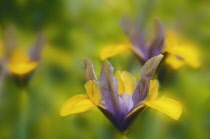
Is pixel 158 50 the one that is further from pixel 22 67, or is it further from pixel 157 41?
pixel 22 67

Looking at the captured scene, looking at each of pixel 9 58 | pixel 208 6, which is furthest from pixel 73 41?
pixel 208 6

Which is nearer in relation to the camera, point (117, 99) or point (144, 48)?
point (117, 99)

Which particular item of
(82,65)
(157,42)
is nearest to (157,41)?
(157,42)

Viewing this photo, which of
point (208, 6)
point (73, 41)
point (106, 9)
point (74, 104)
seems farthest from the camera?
point (208, 6)

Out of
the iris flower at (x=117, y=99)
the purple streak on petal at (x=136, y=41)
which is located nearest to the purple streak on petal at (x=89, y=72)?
the iris flower at (x=117, y=99)

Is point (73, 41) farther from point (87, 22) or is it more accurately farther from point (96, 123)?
point (96, 123)

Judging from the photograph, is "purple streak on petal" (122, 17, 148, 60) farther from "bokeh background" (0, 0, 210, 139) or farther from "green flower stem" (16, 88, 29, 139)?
"green flower stem" (16, 88, 29, 139)

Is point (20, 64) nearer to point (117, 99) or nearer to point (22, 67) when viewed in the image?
point (22, 67)
